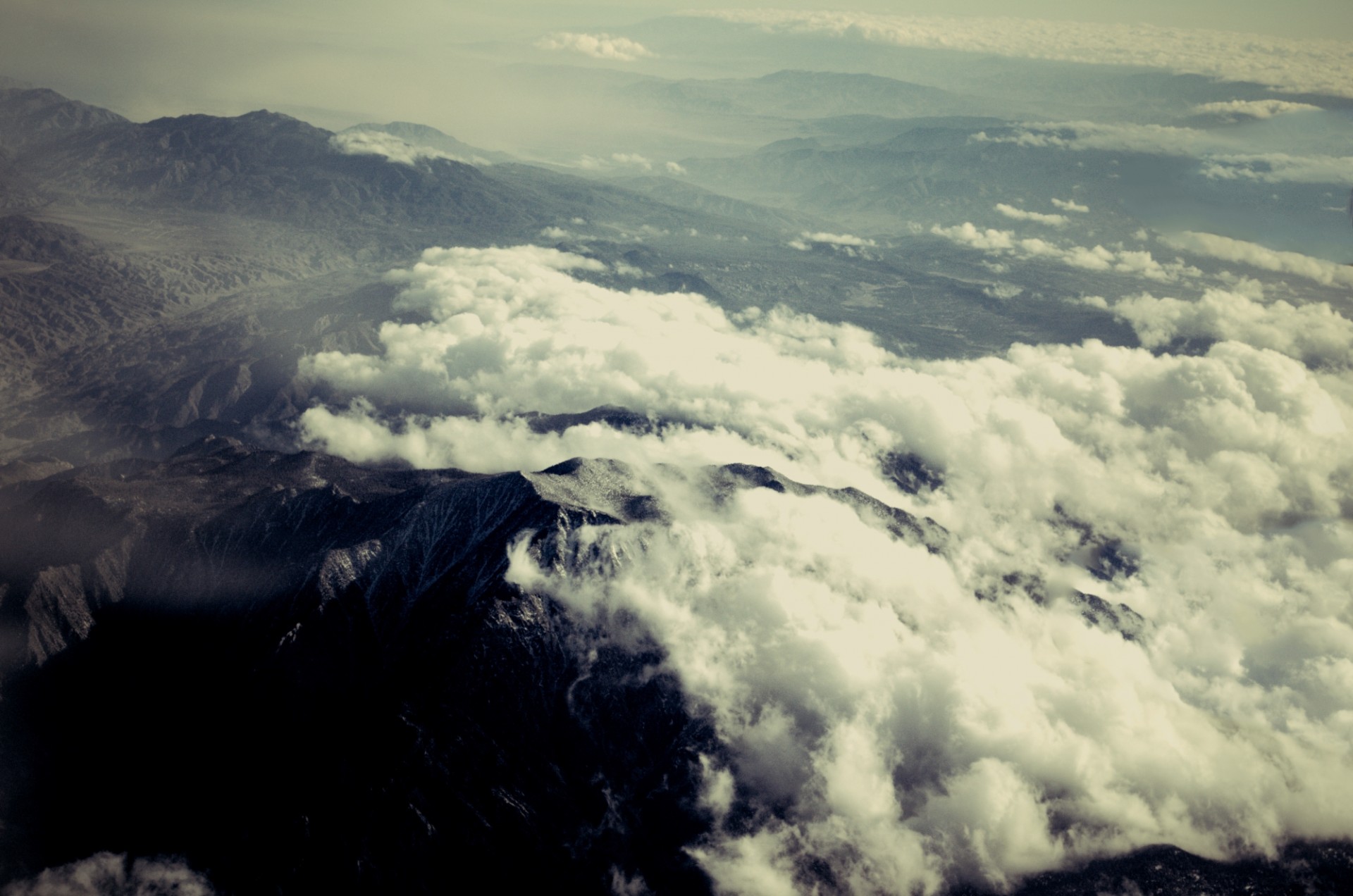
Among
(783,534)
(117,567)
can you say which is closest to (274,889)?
(117,567)

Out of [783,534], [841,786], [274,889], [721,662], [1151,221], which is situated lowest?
[274,889]

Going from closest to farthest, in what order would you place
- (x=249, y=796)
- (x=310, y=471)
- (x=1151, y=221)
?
(x=249, y=796) < (x=310, y=471) < (x=1151, y=221)

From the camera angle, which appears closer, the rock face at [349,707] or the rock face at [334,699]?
the rock face at [349,707]

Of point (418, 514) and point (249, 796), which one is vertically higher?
point (418, 514)

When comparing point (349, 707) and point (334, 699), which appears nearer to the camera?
point (349, 707)

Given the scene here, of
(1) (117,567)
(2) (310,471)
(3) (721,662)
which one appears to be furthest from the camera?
(2) (310,471)

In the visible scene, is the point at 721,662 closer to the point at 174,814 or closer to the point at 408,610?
the point at 408,610

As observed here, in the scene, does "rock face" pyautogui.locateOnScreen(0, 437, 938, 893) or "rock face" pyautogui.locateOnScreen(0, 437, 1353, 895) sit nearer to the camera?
"rock face" pyautogui.locateOnScreen(0, 437, 1353, 895)

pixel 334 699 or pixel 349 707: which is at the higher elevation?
pixel 349 707
